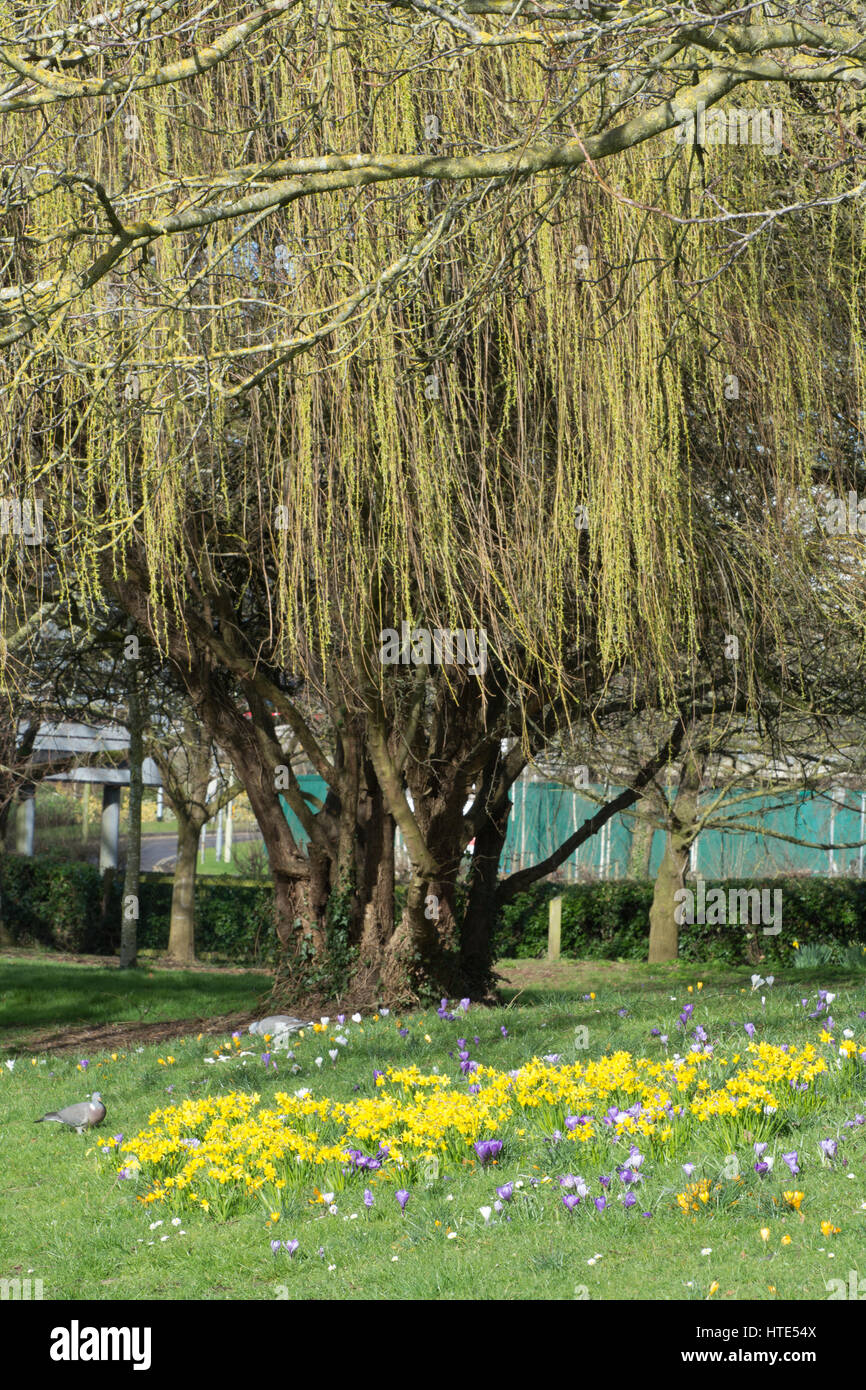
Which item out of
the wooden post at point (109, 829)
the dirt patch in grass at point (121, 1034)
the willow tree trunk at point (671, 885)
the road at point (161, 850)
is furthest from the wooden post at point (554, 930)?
the road at point (161, 850)

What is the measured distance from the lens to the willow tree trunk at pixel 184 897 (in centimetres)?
1802

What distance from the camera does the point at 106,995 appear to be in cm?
1274

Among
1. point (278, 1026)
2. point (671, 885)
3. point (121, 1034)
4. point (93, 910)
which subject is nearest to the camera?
point (278, 1026)

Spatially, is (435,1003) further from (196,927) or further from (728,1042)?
(196,927)

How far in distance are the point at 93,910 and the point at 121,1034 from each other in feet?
36.9

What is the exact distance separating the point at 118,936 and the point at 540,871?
1313cm

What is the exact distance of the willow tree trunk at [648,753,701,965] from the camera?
15688mm

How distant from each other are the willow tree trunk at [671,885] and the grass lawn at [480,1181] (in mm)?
9509

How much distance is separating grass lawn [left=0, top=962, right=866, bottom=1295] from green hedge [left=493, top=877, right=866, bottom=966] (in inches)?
435

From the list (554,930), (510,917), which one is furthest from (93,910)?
(554,930)

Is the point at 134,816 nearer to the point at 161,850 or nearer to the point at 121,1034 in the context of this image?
the point at 121,1034

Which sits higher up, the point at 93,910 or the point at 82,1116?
the point at 82,1116

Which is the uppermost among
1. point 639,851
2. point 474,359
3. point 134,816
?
point 474,359
